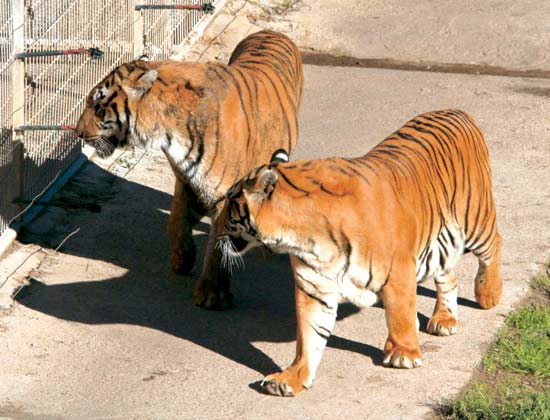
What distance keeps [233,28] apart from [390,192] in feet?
19.9

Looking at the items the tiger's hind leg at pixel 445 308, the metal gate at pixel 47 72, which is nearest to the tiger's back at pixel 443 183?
the tiger's hind leg at pixel 445 308

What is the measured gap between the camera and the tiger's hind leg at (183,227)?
686 centimetres

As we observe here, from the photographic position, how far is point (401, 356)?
18.4 ft

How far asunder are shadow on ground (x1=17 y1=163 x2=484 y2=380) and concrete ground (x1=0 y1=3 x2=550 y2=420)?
12mm

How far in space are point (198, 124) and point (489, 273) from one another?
178 centimetres

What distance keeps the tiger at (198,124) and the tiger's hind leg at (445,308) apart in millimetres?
1098

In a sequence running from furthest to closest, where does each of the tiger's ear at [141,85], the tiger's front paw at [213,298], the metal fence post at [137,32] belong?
the metal fence post at [137,32]
the tiger's front paw at [213,298]
the tiger's ear at [141,85]

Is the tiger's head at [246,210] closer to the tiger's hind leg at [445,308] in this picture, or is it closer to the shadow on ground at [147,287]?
the shadow on ground at [147,287]

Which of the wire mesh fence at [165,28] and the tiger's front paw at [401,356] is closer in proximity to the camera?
the tiger's front paw at [401,356]

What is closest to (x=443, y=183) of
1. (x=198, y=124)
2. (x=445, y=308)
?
(x=445, y=308)

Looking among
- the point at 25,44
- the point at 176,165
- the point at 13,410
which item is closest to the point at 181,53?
the point at 25,44

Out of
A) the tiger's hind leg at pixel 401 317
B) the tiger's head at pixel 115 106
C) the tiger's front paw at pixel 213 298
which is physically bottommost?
the tiger's front paw at pixel 213 298

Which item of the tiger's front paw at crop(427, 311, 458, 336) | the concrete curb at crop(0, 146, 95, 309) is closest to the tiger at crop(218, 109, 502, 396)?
the tiger's front paw at crop(427, 311, 458, 336)

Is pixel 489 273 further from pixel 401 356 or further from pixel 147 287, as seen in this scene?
pixel 147 287
